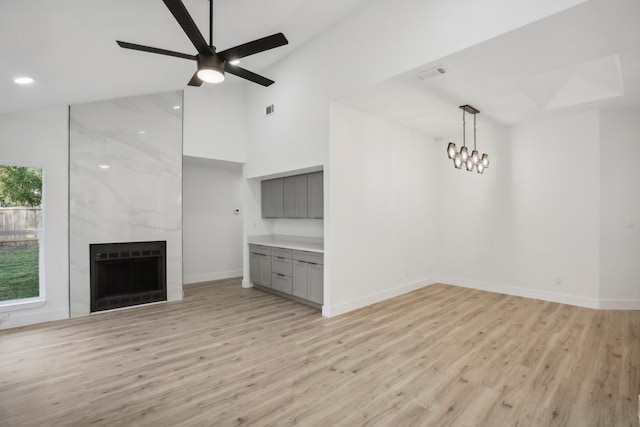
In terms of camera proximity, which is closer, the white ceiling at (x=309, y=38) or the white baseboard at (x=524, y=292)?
the white ceiling at (x=309, y=38)

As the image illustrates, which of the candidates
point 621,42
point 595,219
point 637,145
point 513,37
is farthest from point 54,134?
point 637,145

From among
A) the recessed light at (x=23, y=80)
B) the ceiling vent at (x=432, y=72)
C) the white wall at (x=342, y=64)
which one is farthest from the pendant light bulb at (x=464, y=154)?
the recessed light at (x=23, y=80)

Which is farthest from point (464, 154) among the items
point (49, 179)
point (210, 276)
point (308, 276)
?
point (49, 179)

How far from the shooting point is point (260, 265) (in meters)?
5.71

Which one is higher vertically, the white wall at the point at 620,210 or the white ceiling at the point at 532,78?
the white ceiling at the point at 532,78

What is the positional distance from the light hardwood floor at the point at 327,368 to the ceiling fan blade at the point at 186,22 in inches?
109

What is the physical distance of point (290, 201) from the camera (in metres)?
5.54

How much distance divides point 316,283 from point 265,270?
4.63 ft

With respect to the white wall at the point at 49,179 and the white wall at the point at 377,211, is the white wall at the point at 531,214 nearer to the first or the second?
the white wall at the point at 377,211

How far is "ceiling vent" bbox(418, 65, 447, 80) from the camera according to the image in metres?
3.25

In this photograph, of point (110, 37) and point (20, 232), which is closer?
point (110, 37)

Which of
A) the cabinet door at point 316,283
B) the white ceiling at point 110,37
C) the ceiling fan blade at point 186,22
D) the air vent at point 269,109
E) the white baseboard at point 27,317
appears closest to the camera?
the ceiling fan blade at point 186,22

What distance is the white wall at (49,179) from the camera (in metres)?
3.93

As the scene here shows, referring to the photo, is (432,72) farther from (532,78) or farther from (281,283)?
(281,283)
